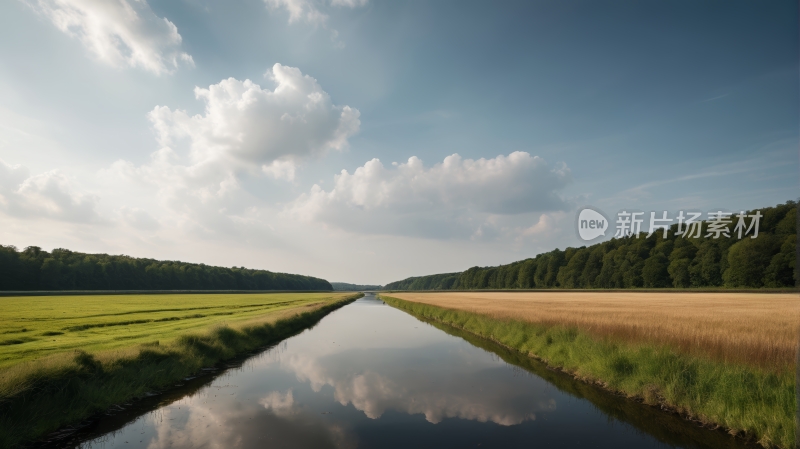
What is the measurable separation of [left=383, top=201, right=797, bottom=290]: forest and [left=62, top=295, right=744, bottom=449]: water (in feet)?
268

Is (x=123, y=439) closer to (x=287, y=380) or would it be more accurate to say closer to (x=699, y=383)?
(x=287, y=380)

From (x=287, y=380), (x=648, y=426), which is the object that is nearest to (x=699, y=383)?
(x=648, y=426)

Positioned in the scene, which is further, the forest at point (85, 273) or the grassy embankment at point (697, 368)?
the forest at point (85, 273)

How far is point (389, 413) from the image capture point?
34.7 ft

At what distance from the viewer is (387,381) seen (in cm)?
1446

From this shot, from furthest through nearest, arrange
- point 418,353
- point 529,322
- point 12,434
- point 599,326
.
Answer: point 529,322 → point 418,353 → point 599,326 → point 12,434

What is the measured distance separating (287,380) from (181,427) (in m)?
5.43

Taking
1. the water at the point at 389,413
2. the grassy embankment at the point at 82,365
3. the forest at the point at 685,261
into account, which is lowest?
the water at the point at 389,413

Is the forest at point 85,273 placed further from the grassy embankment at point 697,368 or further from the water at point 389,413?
the grassy embankment at point 697,368

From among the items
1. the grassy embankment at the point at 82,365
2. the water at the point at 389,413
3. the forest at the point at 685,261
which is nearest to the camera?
the grassy embankment at the point at 82,365

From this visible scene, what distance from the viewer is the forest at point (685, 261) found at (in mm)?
66531

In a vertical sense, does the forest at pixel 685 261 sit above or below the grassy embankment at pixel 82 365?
above

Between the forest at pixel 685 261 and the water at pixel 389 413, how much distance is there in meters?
81.6

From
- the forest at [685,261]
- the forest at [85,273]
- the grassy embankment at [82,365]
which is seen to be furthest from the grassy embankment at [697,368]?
the forest at [85,273]
